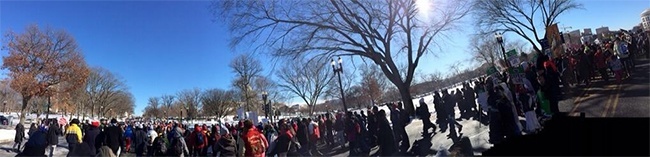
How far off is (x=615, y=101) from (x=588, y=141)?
6.83m

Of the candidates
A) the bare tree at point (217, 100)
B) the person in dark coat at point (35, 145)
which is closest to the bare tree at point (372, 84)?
the bare tree at point (217, 100)

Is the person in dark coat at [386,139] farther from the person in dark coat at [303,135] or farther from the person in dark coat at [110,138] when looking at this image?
the person in dark coat at [110,138]

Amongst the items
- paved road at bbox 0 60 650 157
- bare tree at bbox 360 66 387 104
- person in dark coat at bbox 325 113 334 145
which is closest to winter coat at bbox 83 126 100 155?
paved road at bbox 0 60 650 157

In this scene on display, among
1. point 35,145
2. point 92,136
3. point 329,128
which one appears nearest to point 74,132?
point 92,136

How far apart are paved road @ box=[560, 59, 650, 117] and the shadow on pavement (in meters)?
2.82

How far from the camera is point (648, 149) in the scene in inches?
161

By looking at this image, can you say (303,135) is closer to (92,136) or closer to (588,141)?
(92,136)

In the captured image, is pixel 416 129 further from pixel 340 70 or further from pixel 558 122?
pixel 558 122

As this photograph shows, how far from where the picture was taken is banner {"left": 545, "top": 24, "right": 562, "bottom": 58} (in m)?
15.2

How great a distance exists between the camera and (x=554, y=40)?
15883 millimetres

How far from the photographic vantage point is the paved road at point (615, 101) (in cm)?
809

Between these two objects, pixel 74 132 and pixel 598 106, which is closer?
pixel 598 106

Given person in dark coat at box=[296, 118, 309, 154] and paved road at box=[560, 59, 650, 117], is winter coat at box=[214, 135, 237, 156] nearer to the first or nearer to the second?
person in dark coat at box=[296, 118, 309, 154]

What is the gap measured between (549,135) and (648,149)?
1344mm
